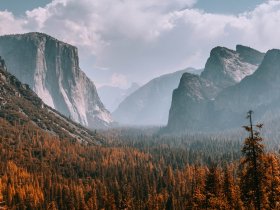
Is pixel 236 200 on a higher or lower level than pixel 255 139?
lower

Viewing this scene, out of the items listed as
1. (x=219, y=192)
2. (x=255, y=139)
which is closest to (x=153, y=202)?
(x=219, y=192)

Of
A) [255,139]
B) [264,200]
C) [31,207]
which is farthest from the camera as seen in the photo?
[31,207]

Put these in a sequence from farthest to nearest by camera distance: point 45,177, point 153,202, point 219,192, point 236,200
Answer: point 45,177 → point 153,202 → point 236,200 → point 219,192

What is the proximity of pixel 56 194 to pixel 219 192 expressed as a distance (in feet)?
402

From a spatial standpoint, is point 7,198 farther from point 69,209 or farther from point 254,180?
point 254,180

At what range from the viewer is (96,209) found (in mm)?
138500

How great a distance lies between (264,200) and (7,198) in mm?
132253

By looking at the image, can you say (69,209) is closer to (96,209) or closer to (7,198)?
(96,209)

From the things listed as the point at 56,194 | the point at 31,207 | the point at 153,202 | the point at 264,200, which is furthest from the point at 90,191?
the point at 264,200

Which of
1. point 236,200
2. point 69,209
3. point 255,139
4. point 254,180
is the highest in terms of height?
point 255,139

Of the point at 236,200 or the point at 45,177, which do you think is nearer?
the point at 236,200

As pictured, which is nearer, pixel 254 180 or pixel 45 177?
pixel 254 180

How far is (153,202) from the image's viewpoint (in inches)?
5384

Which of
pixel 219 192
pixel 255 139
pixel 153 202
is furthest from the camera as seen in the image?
pixel 153 202
